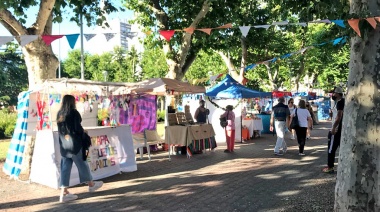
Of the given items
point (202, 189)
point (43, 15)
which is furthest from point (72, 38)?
point (202, 189)

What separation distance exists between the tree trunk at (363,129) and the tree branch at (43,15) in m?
6.64

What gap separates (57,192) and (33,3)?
473cm

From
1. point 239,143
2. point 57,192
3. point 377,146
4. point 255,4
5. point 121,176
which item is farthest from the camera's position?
point 255,4

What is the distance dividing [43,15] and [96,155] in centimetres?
345

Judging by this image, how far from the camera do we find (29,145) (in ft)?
27.8

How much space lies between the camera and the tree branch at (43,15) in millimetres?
8297

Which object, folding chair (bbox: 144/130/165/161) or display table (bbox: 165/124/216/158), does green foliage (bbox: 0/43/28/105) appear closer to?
folding chair (bbox: 144/130/165/161)

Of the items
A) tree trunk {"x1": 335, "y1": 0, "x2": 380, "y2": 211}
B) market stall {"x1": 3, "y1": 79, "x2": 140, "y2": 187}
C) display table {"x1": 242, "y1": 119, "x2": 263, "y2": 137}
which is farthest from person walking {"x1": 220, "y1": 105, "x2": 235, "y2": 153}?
tree trunk {"x1": 335, "y1": 0, "x2": 380, "y2": 211}

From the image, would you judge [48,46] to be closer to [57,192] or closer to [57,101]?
[57,101]

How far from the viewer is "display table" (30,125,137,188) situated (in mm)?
7090

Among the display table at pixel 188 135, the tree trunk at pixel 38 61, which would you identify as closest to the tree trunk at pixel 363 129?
the display table at pixel 188 135

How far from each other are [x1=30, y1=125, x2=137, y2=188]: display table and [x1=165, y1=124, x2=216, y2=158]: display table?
86.0 inches

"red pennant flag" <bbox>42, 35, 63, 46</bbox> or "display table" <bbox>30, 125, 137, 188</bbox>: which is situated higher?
"red pennant flag" <bbox>42, 35, 63, 46</bbox>

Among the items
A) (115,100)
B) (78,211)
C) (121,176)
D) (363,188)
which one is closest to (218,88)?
(115,100)
